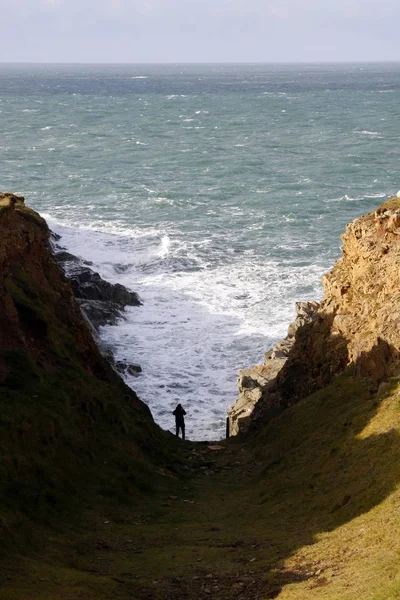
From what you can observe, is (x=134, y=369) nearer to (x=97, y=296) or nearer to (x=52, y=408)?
(x=97, y=296)

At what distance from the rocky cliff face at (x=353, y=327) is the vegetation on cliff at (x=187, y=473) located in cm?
10

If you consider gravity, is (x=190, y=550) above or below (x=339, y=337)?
below

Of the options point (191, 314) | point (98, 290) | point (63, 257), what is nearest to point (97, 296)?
point (98, 290)

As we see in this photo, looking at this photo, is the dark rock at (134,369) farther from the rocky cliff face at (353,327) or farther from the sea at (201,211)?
the rocky cliff face at (353,327)

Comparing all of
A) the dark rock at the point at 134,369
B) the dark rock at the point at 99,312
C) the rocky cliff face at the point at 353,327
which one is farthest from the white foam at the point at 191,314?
the rocky cliff face at the point at 353,327

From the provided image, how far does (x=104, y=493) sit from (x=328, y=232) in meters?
60.2

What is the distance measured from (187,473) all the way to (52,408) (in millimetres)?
6964

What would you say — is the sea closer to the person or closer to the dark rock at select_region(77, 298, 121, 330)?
the dark rock at select_region(77, 298, 121, 330)

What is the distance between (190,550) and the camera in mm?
23156

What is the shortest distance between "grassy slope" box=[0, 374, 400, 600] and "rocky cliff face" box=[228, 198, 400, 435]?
1.71 meters

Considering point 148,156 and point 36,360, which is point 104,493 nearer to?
point 36,360

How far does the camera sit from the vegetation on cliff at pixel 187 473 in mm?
20203

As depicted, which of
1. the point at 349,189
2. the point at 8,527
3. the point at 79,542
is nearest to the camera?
the point at 8,527

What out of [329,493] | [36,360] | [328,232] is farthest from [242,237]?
[329,493]
